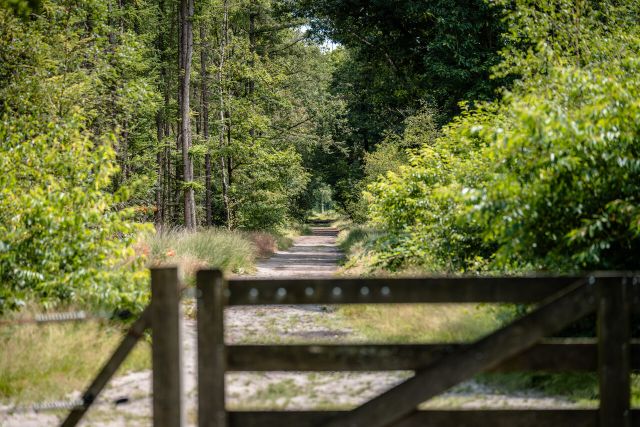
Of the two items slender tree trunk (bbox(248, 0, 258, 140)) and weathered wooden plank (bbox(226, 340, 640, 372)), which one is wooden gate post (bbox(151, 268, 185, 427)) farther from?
slender tree trunk (bbox(248, 0, 258, 140))

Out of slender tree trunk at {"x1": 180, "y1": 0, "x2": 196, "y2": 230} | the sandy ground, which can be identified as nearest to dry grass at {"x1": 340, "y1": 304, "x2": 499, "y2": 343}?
the sandy ground

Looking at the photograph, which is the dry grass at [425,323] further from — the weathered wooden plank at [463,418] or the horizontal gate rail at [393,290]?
the horizontal gate rail at [393,290]

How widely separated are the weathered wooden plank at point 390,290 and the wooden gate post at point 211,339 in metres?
0.11

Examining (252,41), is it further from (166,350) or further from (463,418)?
(463,418)

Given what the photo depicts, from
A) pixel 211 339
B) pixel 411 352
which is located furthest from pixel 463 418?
pixel 211 339

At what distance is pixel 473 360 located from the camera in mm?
3521

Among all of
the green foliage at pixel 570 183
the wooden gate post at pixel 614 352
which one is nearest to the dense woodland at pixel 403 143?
the green foliage at pixel 570 183

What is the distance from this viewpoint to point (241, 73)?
2862 cm

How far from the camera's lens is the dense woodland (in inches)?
252

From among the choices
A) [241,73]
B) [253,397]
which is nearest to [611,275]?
[253,397]

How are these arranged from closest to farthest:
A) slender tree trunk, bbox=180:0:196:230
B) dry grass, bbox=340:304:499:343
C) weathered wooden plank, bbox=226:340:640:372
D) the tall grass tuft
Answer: weathered wooden plank, bbox=226:340:640:372
dry grass, bbox=340:304:499:343
the tall grass tuft
slender tree trunk, bbox=180:0:196:230

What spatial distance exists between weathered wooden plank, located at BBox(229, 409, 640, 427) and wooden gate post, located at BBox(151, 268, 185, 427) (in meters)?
0.36

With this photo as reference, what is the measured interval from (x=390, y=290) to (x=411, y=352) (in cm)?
39

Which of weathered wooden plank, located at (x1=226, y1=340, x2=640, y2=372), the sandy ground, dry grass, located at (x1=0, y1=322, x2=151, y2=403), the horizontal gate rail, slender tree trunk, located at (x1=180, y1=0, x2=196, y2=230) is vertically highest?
slender tree trunk, located at (x1=180, y1=0, x2=196, y2=230)
